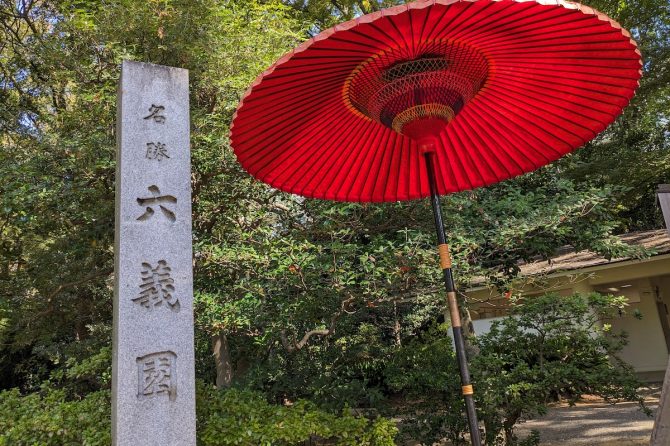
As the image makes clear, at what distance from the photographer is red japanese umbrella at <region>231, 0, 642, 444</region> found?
2096mm

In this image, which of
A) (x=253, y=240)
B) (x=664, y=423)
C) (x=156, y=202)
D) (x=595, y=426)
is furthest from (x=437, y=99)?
(x=595, y=426)

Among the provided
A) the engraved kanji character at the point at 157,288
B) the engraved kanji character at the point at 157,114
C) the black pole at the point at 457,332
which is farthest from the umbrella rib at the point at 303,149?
the engraved kanji character at the point at 157,114

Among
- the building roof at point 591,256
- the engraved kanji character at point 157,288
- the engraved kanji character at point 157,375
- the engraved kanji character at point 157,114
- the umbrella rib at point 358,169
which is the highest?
the engraved kanji character at point 157,114

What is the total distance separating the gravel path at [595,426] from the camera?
634cm

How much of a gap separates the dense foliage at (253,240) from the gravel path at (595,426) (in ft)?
3.66

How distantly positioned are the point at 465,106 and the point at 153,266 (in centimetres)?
217

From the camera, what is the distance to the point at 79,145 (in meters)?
5.29

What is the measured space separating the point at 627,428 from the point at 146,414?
657 centimetres

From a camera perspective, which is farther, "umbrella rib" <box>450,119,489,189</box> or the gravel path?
the gravel path

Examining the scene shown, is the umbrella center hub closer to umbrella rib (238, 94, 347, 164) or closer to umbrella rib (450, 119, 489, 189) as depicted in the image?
umbrella rib (238, 94, 347, 164)

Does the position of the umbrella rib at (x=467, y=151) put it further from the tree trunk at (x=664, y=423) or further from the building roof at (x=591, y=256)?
the building roof at (x=591, y=256)

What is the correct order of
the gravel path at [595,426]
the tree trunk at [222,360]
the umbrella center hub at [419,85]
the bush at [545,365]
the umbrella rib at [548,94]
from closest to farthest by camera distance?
the umbrella center hub at [419,85] < the umbrella rib at [548,94] < the bush at [545,365] < the gravel path at [595,426] < the tree trunk at [222,360]

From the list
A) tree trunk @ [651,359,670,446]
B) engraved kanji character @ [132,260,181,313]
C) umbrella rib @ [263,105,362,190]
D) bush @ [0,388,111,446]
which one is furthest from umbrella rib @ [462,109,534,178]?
bush @ [0,388,111,446]

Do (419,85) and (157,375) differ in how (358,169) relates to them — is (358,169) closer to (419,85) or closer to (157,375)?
(419,85)
